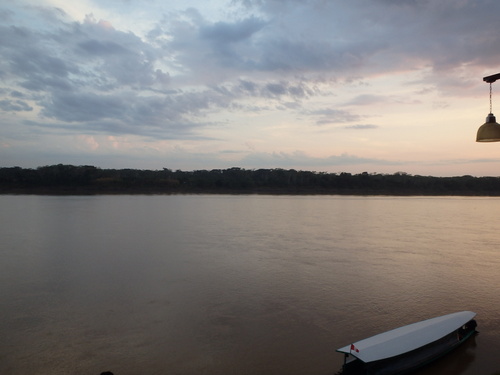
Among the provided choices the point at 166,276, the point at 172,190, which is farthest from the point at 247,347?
the point at 172,190

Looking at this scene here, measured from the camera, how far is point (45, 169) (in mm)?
60344

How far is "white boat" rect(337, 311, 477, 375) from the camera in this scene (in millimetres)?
5250

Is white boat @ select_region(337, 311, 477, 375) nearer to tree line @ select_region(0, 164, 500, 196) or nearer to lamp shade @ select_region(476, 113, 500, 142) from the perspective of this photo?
lamp shade @ select_region(476, 113, 500, 142)

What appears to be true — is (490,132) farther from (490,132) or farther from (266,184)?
(266,184)

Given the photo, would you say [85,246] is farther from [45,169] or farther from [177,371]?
[45,169]

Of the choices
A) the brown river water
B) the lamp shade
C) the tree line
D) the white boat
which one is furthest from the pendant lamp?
the tree line

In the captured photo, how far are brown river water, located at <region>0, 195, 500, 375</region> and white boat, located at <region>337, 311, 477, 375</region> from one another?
22 centimetres

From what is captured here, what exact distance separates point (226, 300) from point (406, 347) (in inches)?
167

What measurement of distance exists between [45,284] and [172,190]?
53.7 metres

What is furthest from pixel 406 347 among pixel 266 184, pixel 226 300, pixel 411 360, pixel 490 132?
pixel 266 184

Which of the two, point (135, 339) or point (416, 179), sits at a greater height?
point (416, 179)

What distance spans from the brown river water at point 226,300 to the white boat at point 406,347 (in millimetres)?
217

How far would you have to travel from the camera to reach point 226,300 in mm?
8836

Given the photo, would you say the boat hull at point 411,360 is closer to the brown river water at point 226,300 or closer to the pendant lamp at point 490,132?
the brown river water at point 226,300
